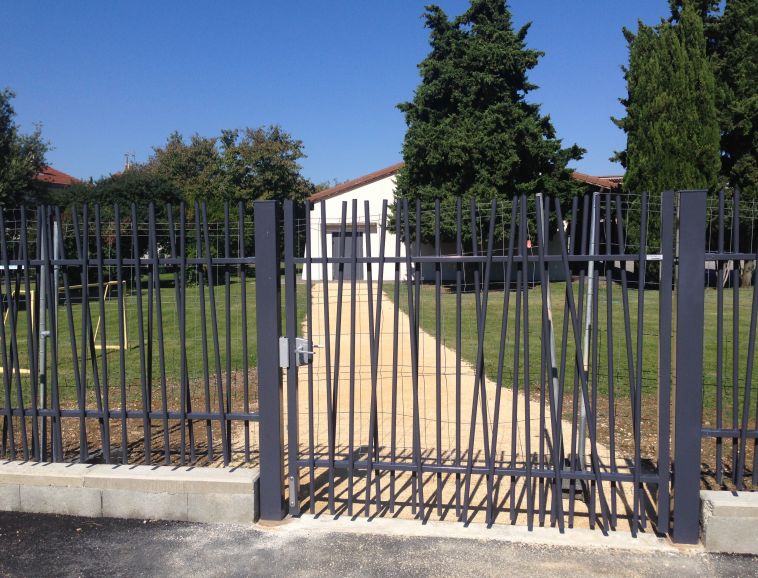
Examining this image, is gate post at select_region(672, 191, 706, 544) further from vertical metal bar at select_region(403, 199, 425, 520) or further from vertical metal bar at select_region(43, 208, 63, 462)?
vertical metal bar at select_region(43, 208, 63, 462)

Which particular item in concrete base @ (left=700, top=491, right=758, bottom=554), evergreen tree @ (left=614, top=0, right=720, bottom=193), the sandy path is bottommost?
the sandy path

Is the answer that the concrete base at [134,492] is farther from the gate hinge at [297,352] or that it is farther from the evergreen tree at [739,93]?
the evergreen tree at [739,93]

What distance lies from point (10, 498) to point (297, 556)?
7.30 feet

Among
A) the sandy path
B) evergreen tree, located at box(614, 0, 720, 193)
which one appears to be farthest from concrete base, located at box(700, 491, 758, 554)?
evergreen tree, located at box(614, 0, 720, 193)

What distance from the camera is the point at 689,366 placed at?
3916 mm

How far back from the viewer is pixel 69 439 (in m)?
6.21

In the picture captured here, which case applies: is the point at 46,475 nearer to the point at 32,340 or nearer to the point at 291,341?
the point at 32,340

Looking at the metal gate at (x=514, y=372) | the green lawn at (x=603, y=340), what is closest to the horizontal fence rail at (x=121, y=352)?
the metal gate at (x=514, y=372)

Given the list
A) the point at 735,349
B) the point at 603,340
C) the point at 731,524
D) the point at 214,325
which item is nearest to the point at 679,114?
the point at 603,340

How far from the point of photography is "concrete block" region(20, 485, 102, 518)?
14.7ft

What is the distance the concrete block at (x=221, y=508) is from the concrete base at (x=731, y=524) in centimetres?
283

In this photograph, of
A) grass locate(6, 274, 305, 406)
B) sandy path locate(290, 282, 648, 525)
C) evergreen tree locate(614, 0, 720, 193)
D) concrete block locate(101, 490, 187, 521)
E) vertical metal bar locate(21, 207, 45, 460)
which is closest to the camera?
concrete block locate(101, 490, 187, 521)

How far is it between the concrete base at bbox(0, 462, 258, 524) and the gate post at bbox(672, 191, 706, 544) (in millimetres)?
2695

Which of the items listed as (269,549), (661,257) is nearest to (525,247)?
(661,257)
